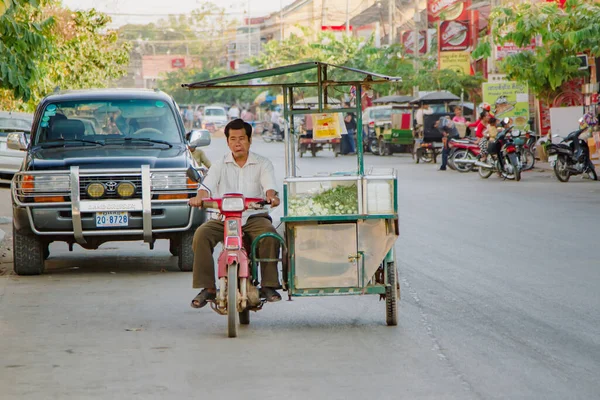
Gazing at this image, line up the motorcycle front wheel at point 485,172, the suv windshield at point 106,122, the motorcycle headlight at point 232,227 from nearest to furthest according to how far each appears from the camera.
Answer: the motorcycle headlight at point 232,227 → the suv windshield at point 106,122 → the motorcycle front wheel at point 485,172

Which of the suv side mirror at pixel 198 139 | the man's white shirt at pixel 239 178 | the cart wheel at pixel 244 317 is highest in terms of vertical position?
the suv side mirror at pixel 198 139

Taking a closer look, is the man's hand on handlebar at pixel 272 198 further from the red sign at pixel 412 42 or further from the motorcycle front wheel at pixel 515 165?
the red sign at pixel 412 42

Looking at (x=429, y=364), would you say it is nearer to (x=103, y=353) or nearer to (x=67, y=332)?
(x=103, y=353)

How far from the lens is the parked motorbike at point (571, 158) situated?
80.2 ft

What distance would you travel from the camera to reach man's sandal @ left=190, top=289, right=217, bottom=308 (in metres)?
8.08

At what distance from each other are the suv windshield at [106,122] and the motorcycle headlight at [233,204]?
4.86 m

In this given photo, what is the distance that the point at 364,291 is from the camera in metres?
8.06

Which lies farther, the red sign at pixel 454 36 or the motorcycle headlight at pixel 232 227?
the red sign at pixel 454 36

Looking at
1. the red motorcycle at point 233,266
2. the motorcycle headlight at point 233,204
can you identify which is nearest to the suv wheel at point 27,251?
the red motorcycle at point 233,266

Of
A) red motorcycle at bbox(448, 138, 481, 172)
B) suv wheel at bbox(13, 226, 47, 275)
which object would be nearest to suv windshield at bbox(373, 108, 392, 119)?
red motorcycle at bbox(448, 138, 481, 172)

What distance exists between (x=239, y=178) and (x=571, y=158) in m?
17.4

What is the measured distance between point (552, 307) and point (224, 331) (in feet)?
8.99

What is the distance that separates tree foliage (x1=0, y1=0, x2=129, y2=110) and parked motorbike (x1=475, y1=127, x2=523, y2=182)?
10.4 metres

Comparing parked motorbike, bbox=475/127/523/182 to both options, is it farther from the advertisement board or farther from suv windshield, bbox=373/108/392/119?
suv windshield, bbox=373/108/392/119
